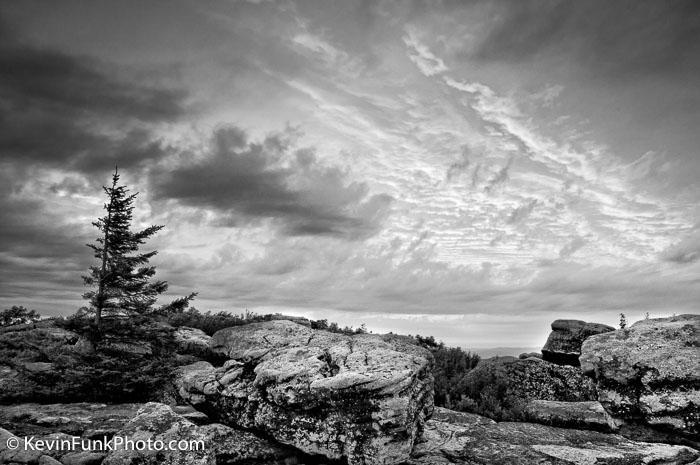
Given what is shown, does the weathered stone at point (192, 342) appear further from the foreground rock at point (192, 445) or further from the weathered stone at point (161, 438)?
the foreground rock at point (192, 445)

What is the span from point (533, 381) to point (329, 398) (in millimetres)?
7638

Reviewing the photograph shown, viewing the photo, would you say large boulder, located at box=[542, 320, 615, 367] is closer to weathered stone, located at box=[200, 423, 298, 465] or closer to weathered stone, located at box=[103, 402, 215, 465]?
weathered stone, located at box=[200, 423, 298, 465]

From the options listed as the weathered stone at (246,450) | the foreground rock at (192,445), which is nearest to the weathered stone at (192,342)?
the foreground rock at (192,445)

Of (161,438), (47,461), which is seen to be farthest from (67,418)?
(161,438)

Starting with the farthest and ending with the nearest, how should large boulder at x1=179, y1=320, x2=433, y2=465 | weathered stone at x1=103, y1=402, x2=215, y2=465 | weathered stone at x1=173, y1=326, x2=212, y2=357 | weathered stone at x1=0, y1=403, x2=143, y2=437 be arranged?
weathered stone at x1=173, y1=326, x2=212, y2=357 → weathered stone at x1=0, y1=403, x2=143, y2=437 → weathered stone at x1=103, y1=402, x2=215, y2=465 → large boulder at x1=179, y1=320, x2=433, y2=465

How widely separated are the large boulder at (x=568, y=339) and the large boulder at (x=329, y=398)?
32.9ft

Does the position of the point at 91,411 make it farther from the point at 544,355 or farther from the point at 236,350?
the point at 544,355

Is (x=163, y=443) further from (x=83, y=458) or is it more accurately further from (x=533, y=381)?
(x=533, y=381)

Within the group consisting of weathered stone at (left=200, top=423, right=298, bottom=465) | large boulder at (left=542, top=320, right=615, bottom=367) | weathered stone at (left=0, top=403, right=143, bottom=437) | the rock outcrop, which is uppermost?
large boulder at (left=542, top=320, right=615, bottom=367)

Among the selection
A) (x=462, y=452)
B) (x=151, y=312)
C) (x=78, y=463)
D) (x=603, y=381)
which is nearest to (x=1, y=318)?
(x=151, y=312)

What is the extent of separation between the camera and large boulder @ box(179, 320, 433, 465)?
7605 millimetres

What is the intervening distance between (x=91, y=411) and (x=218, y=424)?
5272 mm

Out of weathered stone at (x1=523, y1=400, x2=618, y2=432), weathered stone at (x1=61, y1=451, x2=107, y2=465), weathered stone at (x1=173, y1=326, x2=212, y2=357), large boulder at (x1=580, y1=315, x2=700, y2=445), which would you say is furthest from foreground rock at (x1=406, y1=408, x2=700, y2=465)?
weathered stone at (x1=173, y1=326, x2=212, y2=357)

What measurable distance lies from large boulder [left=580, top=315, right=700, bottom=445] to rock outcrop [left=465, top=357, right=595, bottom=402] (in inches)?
17.2
